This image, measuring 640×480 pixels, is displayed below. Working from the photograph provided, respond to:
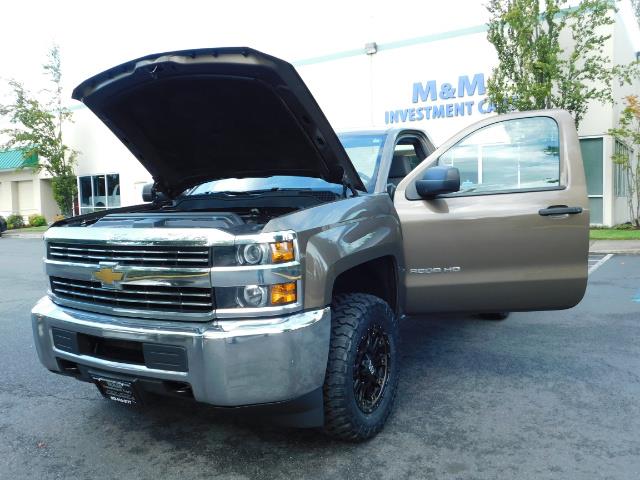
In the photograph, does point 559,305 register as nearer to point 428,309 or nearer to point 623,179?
point 428,309

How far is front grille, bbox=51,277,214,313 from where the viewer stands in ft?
8.58

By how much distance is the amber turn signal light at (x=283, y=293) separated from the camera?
256 centimetres

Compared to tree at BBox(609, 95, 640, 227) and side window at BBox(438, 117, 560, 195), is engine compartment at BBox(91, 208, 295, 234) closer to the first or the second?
side window at BBox(438, 117, 560, 195)

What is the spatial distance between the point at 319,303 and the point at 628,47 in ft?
66.5

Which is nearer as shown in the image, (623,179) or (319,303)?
(319,303)

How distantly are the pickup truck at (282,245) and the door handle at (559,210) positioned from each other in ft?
0.04

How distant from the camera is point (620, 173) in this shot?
667 inches

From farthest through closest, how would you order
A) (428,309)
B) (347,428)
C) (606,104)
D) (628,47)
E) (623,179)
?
1. (628,47)
2. (623,179)
3. (606,104)
4. (428,309)
5. (347,428)

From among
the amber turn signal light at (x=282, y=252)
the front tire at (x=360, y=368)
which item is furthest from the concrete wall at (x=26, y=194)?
the amber turn signal light at (x=282, y=252)

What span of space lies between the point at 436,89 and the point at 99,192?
18106 millimetres

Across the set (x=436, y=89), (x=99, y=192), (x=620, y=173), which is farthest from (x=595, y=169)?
(x=99, y=192)

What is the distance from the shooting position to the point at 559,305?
3941 mm

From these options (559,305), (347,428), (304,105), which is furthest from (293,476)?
(559,305)

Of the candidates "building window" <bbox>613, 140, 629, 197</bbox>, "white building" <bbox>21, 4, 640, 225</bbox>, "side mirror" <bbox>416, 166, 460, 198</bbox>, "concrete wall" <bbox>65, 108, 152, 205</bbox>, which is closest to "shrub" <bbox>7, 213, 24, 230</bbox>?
"concrete wall" <bbox>65, 108, 152, 205</bbox>
